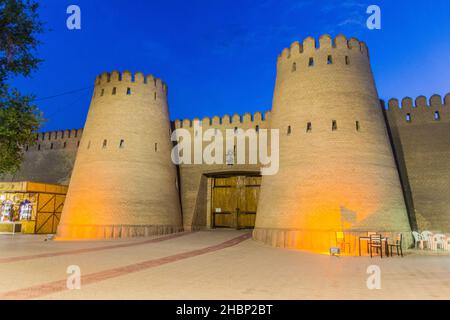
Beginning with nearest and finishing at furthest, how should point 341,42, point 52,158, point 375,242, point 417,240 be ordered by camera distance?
point 375,242 < point 417,240 < point 341,42 < point 52,158

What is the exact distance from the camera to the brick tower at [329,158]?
47.3 feet

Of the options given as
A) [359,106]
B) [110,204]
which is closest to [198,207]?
[110,204]

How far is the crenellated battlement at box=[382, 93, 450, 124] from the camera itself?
1927 cm

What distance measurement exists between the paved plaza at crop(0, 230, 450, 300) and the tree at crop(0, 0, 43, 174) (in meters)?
4.22

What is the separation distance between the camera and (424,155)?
19109mm

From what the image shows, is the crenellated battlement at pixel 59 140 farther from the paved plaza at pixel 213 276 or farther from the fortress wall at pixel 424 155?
the fortress wall at pixel 424 155

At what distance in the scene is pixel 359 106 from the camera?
1605cm

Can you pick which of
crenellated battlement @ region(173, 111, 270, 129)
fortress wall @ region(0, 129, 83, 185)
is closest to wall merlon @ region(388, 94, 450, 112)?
crenellated battlement @ region(173, 111, 270, 129)

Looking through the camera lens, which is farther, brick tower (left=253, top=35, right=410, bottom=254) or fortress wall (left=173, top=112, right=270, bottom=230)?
fortress wall (left=173, top=112, right=270, bottom=230)

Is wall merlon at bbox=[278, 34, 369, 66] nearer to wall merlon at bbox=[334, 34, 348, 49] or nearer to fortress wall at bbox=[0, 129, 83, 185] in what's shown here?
wall merlon at bbox=[334, 34, 348, 49]

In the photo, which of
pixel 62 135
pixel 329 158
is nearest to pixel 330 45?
pixel 329 158

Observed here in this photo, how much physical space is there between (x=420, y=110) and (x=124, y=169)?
18.1 metres

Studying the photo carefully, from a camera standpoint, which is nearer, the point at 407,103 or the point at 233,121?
the point at 407,103

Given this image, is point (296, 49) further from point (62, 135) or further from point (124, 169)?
point (62, 135)
